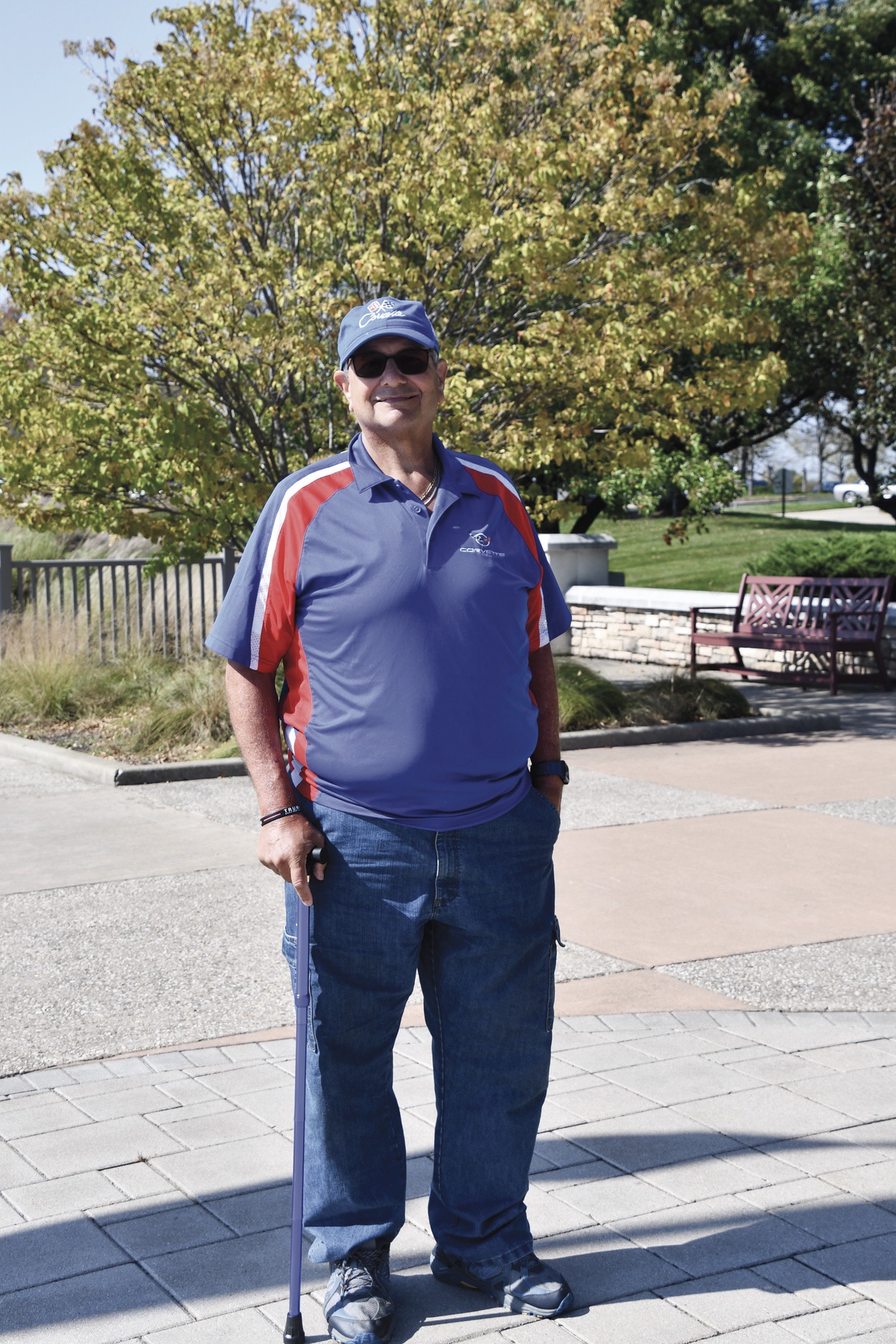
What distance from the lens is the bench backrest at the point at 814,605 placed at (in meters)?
14.6

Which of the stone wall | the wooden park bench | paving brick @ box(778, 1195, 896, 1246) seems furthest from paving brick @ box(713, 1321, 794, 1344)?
the stone wall

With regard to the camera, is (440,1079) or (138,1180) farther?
(138,1180)

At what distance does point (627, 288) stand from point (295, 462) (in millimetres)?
3009

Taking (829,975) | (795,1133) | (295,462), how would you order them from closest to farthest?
(795,1133), (829,975), (295,462)

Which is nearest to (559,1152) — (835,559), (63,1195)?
(63,1195)

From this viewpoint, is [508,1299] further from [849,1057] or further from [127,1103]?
[849,1057]

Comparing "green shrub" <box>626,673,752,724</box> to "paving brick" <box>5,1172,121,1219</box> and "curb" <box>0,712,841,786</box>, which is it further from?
"paving brick" <box>5,1172,121,1219</box>

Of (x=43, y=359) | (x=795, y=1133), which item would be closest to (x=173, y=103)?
(x=43, y=359)

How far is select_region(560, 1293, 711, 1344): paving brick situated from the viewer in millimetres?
2996

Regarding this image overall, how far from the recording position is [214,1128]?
409 cm

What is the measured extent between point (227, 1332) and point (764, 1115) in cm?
177

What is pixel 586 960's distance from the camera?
5.74 metres

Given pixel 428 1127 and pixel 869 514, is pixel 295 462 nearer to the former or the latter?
pixel 428 1127

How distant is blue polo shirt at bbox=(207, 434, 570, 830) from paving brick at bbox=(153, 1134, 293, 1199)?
1.23 m
